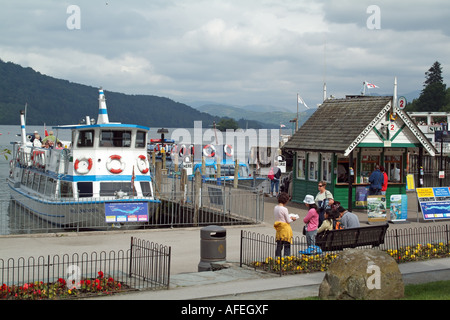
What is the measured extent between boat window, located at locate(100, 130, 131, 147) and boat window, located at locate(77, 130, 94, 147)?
17.3 inches

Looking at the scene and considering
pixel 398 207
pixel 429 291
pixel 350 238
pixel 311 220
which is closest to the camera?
pixel 429 291

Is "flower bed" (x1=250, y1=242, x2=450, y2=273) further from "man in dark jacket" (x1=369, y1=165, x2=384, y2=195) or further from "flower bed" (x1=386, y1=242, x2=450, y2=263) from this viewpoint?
"man in dark jacket" (x1=369, y1=165, x2=384, y2=195)

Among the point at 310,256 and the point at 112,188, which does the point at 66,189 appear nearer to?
the point at 112,188

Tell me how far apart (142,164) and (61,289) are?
52.6 feet

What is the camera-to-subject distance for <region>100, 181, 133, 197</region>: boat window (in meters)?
26.5

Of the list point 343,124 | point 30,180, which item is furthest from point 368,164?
point 30,180

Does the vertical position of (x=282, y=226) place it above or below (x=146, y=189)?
below

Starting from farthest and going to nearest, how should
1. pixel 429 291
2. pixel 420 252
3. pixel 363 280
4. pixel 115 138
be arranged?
pixel 115 138
pixel 420 252
pixel 429 291
pixel 363 280

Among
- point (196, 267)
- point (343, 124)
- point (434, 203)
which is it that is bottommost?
point (196, 267)

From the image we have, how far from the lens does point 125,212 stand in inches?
874

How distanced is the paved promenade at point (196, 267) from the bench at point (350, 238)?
1.08 metres

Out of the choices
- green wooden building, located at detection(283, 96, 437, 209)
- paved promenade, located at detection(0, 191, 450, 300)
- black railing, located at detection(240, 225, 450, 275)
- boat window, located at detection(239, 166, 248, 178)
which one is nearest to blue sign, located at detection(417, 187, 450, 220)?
paved promenade, located at detection(0, 191, 450, 300)

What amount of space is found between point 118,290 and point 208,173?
34985 mm
